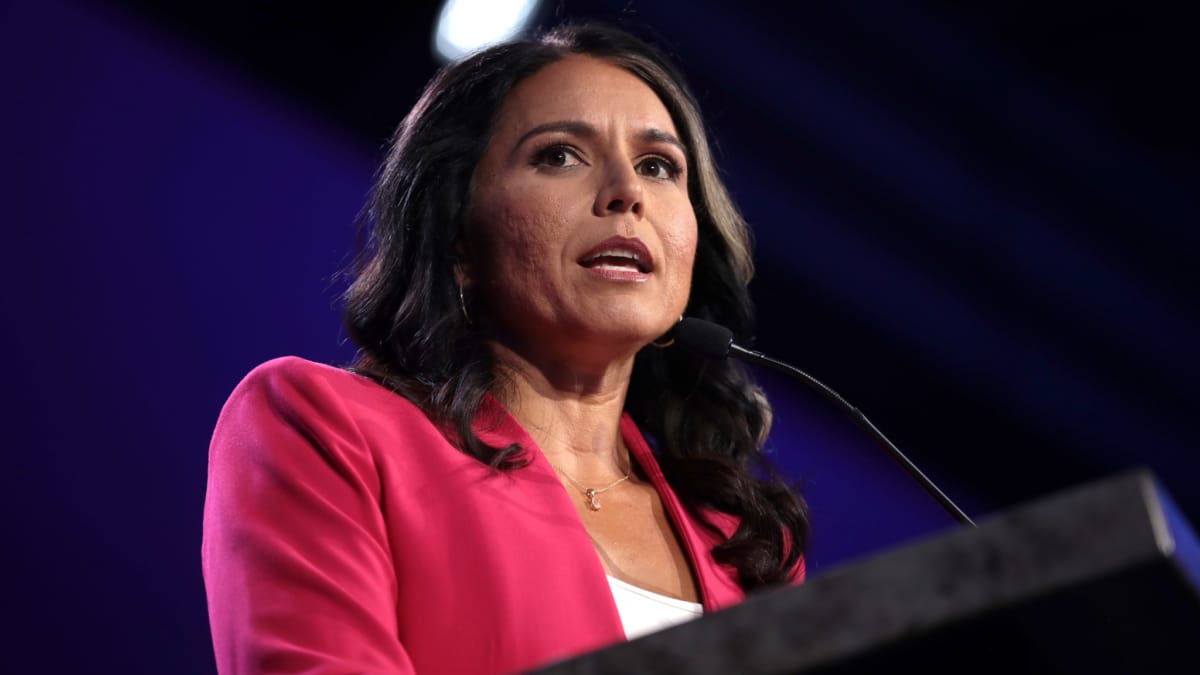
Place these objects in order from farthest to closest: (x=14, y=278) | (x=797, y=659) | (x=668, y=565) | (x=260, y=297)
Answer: (x=260, y=297), (x=14, y=278), (x=668, y=565), (x=797, y=659)

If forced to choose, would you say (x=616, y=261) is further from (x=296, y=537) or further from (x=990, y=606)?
(x=990, y=606)

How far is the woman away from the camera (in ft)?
4.70

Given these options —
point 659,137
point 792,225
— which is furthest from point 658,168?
point 792,225

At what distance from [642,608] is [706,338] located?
1.29 feet

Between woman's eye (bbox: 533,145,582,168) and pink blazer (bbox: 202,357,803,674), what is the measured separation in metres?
0.42

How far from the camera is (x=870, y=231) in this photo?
286cm

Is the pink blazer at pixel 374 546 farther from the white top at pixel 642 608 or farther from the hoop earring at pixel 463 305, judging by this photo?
the hoop earring at pixel 463 305

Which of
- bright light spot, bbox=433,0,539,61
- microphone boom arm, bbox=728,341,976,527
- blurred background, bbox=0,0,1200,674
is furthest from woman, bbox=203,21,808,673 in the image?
bright light spot, bbox=433,0,539,61

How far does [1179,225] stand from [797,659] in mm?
2608

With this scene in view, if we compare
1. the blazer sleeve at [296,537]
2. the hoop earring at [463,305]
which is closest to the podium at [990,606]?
the blazer sleeve at [296,537]

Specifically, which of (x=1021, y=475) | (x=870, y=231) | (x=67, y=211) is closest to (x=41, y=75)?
(x=67, y=211)

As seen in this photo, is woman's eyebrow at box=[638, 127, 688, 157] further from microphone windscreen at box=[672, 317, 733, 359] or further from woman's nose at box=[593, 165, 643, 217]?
microphone windscreen at box=[672, 317, 733, 359]

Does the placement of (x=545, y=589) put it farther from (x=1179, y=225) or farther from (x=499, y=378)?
(x=1179, y=225)

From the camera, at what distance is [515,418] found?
1.83 meters
